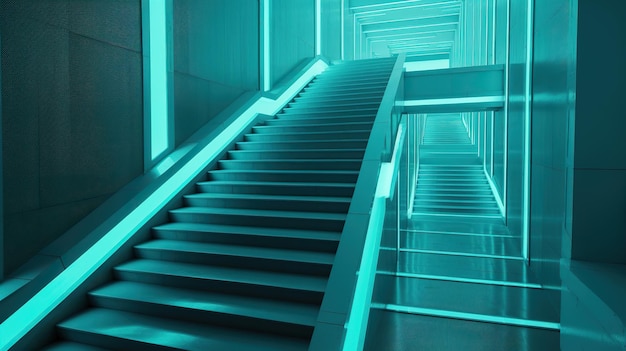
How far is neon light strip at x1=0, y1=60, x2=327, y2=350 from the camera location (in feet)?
9.53

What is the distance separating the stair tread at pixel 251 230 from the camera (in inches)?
155

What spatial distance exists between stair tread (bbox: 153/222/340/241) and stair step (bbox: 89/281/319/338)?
2.68 ft

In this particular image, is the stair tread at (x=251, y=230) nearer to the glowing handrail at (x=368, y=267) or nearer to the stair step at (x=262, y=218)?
the stair step at (x=262, y=218)

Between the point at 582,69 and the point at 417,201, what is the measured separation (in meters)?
9.53

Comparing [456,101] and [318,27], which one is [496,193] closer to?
[456,101]

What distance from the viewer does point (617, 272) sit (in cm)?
284

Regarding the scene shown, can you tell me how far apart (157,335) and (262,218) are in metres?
1.69

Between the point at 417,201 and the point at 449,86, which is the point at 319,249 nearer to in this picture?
the point at 449,86

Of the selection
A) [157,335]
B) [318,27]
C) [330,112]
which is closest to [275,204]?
[157,335]

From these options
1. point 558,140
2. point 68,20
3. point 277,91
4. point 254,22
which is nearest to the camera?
point 68,20

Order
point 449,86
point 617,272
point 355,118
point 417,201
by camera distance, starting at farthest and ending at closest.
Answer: point 417,201 → point 449,86 → point 355,118 → point 617,272

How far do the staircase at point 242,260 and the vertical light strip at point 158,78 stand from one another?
839 mm

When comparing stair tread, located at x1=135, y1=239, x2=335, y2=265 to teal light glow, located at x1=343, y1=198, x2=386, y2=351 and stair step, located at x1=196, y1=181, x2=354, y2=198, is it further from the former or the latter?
stair step, located at x1=196, y1=181, x2=354, y2=198

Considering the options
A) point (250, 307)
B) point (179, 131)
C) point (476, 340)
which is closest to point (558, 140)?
point (476, 340)
